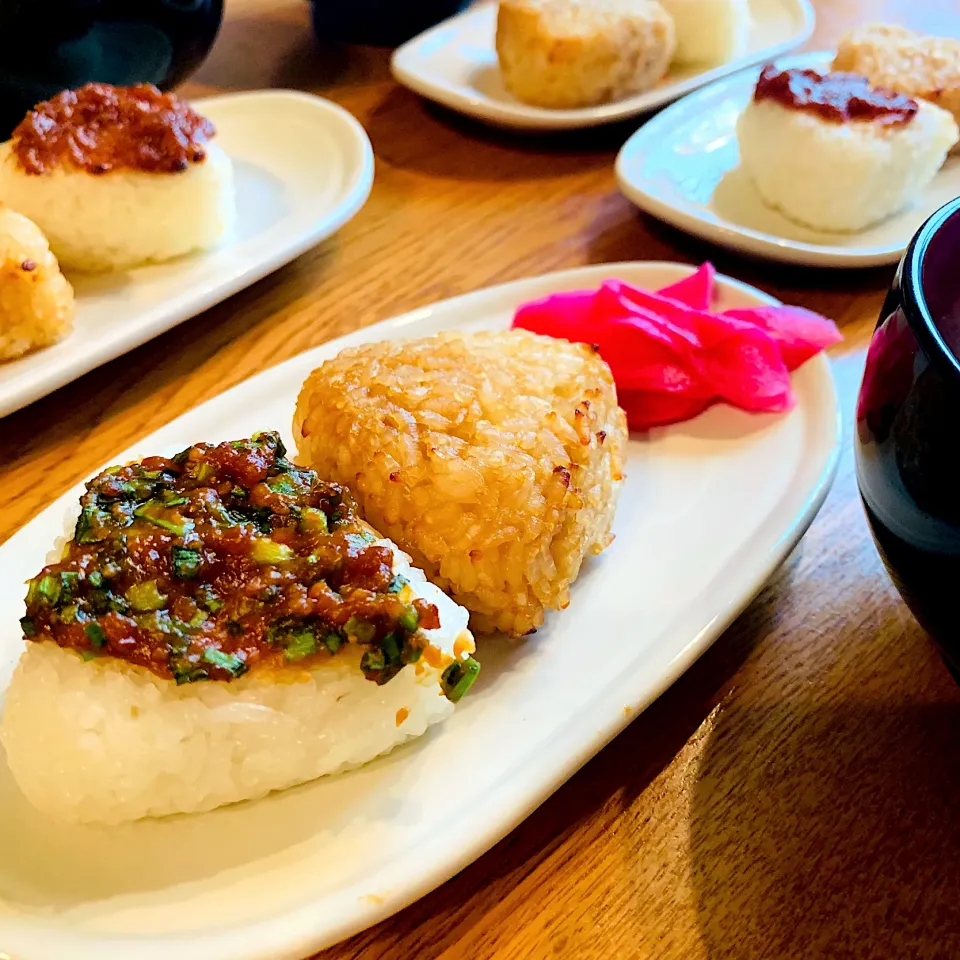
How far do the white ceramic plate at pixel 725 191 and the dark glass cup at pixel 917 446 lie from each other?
881 mm

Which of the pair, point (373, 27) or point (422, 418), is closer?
point (422, 418)

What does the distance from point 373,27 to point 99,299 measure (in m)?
1.60

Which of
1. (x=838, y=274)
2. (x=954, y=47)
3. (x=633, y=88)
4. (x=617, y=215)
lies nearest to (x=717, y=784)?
(x=838, y=274)

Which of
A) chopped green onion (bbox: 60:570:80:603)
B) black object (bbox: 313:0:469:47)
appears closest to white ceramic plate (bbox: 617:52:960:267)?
black object (bbox: 313:0:469:47)

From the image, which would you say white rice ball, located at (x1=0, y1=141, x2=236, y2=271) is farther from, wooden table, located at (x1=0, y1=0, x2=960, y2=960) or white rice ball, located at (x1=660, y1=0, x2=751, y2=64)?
white rice ball, located at (x1=660, y1=0, x2=751, y2=64)

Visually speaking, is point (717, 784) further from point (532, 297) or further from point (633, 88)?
point (633, 88)

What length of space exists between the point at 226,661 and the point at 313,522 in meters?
0.18

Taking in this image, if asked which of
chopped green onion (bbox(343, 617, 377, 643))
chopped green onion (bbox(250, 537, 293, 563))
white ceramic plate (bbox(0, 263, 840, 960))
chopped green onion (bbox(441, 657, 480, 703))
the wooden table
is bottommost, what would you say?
the wooden table

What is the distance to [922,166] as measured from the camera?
185 cm

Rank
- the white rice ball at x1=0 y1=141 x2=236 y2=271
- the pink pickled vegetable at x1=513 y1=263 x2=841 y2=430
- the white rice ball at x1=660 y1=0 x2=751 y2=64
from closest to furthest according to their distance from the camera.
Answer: the pink pickled vegetable at x1=513 y1=263 x2=841 y2=430
the white rice ball at x1=0 y1=141 x2=236 y2=271
the white rice ball at x1=660 y1=0 x2=751 y2=64

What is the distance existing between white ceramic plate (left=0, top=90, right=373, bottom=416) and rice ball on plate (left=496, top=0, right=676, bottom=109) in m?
0.50

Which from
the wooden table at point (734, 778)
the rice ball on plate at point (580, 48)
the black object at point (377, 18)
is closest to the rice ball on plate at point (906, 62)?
the rice ball on plate at point (580, 48)

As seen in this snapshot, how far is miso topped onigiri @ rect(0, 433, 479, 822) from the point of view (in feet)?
2.80

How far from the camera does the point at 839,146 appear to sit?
1759 millimetres
